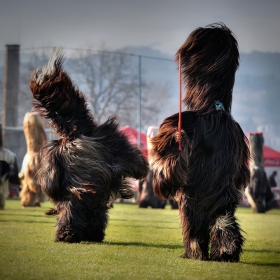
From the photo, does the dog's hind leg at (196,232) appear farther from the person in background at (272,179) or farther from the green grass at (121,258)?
the person in background at (272,179)

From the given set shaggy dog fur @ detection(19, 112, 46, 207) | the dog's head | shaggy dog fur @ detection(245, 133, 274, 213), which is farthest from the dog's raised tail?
shaggy dog fur @ detection(245, 133, 274, 213)

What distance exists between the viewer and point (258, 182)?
2077 cm

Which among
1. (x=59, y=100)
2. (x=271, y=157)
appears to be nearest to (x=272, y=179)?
(x=271, y=157)

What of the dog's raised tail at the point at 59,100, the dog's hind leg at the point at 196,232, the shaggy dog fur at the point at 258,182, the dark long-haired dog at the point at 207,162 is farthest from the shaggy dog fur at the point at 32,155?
the dog's hind leg at the point at 196,232

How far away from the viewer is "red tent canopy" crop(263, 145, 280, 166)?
1051 inches

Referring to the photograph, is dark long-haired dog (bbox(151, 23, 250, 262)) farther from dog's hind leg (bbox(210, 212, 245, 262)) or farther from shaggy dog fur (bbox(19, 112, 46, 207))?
shaggy dog fur (bbox(19, 112, 46, 207))

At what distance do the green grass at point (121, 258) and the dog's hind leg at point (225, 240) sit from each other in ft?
0.46

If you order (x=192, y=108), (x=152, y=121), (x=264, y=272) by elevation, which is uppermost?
(x=152, y=121)

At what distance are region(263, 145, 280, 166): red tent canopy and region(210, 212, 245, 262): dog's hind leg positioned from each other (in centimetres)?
1986

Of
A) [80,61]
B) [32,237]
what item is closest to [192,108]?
[32,237]

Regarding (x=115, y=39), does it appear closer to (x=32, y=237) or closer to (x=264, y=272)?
(x=32, y=237)

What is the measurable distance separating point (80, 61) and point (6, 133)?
13.5 feet

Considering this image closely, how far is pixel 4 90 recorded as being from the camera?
23375 mm

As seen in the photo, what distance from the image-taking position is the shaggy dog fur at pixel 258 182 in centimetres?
2061
